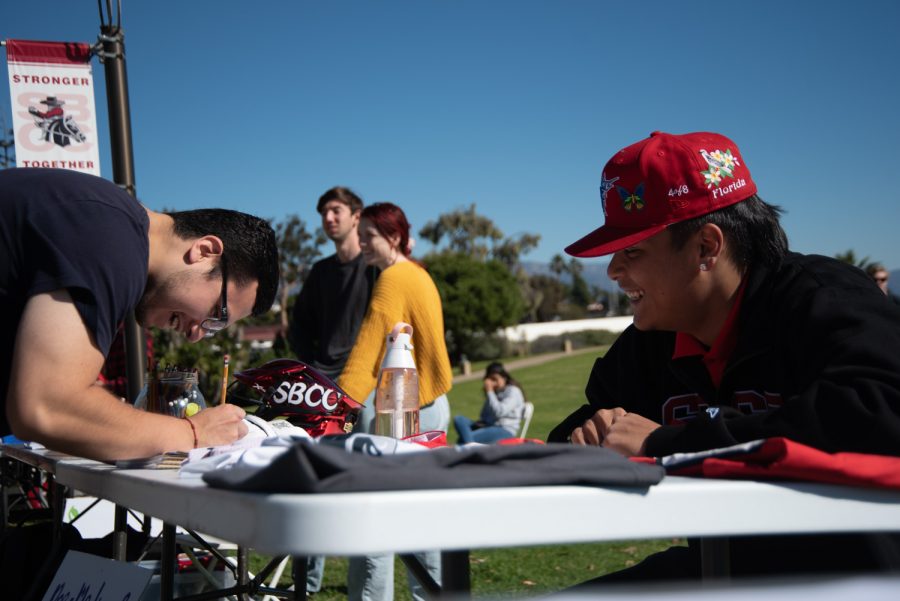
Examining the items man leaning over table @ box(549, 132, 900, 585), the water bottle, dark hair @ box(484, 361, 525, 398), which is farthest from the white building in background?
man leaning over table @ box(549, 132, 900, 585)

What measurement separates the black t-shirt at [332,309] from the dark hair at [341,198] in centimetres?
31

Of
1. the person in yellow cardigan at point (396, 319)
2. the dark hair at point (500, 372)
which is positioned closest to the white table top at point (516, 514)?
the person in yellow cardigan at point (396, 319)

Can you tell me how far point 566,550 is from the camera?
A: 19.4 ft

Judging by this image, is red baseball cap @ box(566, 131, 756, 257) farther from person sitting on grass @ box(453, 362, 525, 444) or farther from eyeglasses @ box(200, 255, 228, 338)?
person sitting on grass @ box(453, 362, 525, 444)

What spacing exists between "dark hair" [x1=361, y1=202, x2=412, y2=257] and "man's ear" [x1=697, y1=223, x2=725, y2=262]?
8.36 feet

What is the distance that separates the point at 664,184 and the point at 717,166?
0.43 ft

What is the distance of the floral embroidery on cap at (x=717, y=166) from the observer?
1.88m

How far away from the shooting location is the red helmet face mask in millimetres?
2262

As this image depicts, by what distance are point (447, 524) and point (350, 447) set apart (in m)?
0.32

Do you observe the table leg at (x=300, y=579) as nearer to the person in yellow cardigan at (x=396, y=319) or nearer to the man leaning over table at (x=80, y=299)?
the man leaning over table at (x=80, y=299)

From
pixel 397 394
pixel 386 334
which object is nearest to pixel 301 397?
pixel 397 394

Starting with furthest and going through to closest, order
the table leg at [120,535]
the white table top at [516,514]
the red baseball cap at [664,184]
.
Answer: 1. the table leg at [120,535]
2. the red baseball cap at [664,184]
3. the white table top at [516,514]

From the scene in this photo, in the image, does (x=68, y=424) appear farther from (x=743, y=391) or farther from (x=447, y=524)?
(x=743, y=391)

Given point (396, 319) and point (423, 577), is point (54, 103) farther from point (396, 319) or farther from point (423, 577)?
point (423, 577)
